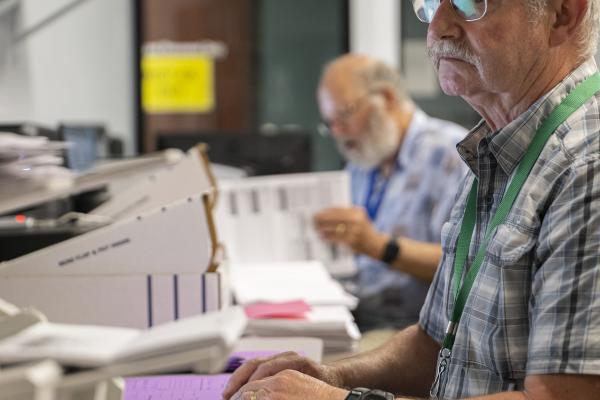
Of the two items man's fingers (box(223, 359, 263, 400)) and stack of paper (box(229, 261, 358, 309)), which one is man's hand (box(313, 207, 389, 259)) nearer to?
stack of paper (box(229, 261, 358, 309))

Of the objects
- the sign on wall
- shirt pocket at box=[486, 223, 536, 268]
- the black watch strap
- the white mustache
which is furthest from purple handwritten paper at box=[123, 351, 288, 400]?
the sign on wall

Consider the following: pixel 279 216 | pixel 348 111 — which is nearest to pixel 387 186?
pixel 348 111

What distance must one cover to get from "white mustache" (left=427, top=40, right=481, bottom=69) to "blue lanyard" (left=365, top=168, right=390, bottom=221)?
5.81ft

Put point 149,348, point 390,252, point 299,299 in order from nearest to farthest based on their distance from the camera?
point 149,348 → point 299,299 → point 390,252

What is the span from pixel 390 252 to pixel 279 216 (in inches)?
15.3

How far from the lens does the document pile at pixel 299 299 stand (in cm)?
196

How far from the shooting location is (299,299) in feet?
7.24

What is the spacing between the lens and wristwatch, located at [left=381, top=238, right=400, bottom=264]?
2.86 m

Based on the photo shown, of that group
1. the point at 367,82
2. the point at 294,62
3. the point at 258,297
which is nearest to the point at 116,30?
the point at 294,62

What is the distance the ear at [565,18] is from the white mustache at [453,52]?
0.38 feet

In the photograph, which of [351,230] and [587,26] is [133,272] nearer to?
[587,26]

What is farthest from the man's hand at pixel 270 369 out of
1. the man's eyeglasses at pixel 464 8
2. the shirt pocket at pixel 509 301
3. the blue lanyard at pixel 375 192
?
the blue lanyard at pixel 375 192

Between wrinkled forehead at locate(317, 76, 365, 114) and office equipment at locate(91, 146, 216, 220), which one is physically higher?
wrinkled forehead at locate(317, 76, 365, 114)

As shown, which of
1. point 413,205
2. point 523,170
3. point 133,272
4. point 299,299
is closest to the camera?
point 523,170
